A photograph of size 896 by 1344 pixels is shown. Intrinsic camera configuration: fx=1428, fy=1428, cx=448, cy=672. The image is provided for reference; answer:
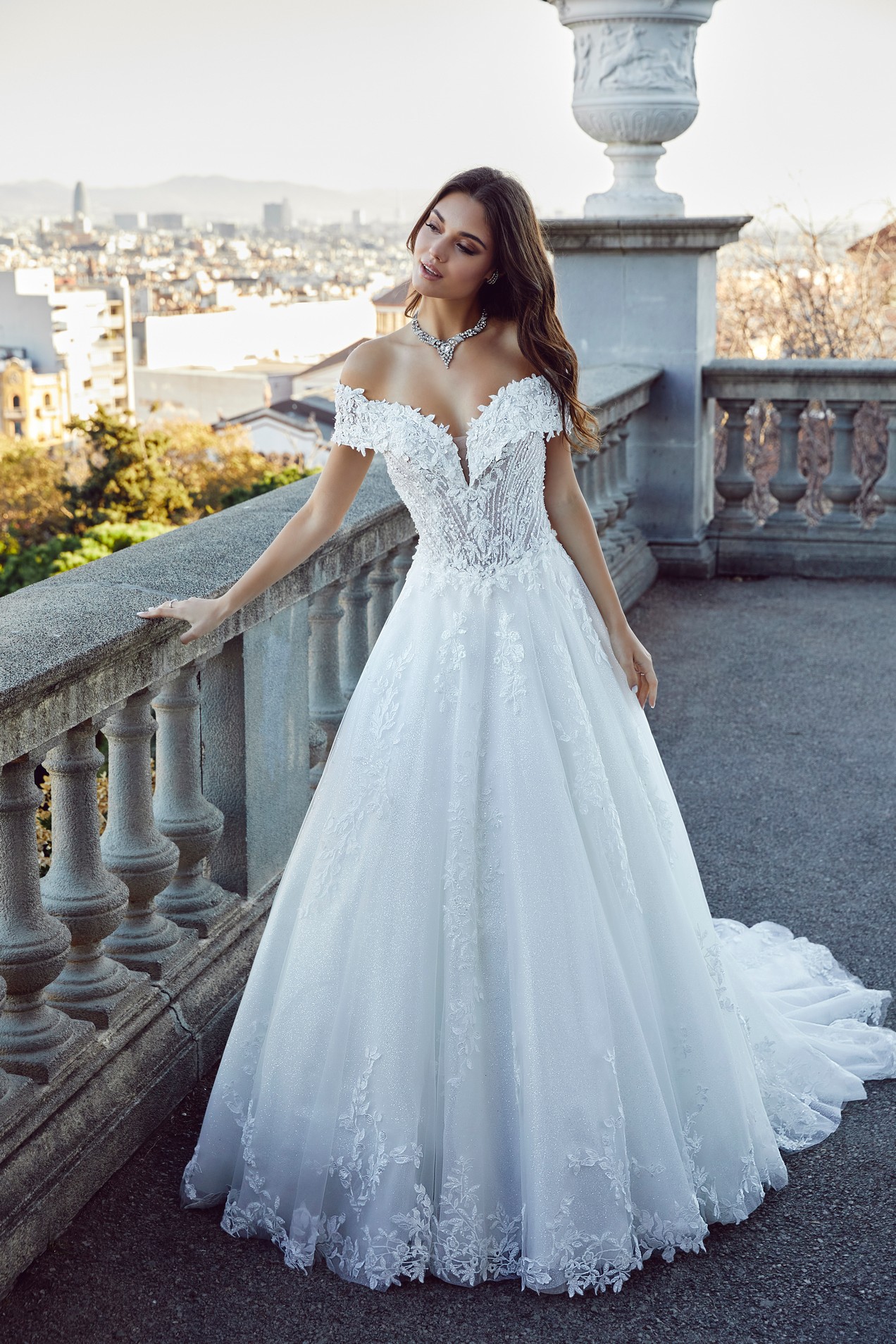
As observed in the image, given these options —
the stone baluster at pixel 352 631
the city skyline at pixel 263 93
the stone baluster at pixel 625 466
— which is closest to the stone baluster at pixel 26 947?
the stone baluster at pixel 352 631

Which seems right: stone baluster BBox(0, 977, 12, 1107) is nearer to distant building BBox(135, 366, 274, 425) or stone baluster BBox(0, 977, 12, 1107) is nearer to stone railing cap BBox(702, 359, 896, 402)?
stone railing cap BBox(702, 359, 896, 402)

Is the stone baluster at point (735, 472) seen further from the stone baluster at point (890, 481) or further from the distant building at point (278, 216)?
the distant building at point (278, 216)

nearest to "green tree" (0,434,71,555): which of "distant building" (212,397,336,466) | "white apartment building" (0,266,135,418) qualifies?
"distant building" (212,397,336,466)

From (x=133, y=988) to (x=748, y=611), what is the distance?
161 inches

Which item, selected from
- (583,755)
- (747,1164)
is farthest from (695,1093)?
(583,755)

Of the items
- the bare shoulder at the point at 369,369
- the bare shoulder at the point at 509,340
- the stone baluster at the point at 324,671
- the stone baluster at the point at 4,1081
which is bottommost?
the stone baluster at the point at 4,1081

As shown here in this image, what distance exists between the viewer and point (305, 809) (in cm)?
291

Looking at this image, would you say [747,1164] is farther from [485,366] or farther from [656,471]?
[656,471]

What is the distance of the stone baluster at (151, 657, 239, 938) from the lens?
2461mm

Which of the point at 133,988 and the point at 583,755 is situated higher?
the point at 583,755

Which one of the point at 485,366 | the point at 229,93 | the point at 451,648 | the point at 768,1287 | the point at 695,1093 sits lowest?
the point at 768,1287

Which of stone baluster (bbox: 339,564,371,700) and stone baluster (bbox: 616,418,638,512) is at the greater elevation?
stone baluster (bbox: 616,418,638,512)

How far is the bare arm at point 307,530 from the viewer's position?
2264mm

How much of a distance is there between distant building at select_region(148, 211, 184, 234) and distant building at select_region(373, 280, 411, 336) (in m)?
145
